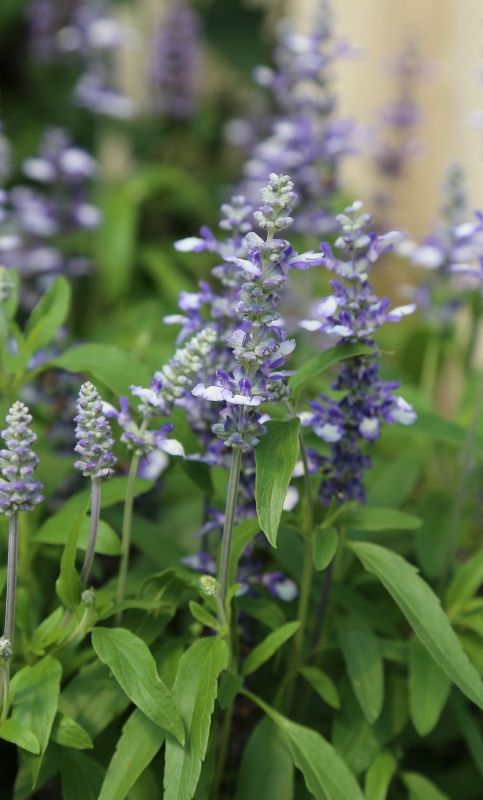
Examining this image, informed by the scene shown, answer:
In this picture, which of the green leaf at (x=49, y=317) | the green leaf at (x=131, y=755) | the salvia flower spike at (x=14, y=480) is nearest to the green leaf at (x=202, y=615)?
the green leaf at (x=131, y=755)

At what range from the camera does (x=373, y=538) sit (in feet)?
7.57

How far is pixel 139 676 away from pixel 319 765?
1.16 feet

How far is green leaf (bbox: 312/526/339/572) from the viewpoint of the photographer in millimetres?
1635

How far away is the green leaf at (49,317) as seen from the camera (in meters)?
2.07

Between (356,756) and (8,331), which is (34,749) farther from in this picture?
(8,331)

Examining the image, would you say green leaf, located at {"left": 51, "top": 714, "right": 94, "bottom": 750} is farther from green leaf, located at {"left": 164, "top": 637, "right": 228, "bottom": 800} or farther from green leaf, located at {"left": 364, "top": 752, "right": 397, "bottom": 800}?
green leaf, located at {"left": 364, "top": 752, "right": 397, "bottom": 800}

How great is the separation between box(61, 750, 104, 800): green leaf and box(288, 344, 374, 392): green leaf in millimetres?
712

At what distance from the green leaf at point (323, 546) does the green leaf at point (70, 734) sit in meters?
0.44

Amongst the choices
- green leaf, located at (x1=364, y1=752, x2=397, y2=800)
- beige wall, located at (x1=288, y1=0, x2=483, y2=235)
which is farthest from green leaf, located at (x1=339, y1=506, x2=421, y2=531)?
beige wall, located at (x1=288, y1=0, x2=483, y2=235)

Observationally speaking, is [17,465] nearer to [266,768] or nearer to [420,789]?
[266,768]

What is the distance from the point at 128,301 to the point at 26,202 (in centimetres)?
63

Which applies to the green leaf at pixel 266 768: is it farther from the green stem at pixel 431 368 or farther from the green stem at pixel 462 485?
the green stem at pixel 431 368

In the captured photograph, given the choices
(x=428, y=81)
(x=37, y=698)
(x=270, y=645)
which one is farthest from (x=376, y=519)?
(x=428, y=81)

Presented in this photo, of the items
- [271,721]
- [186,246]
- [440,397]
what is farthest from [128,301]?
[271,721]
